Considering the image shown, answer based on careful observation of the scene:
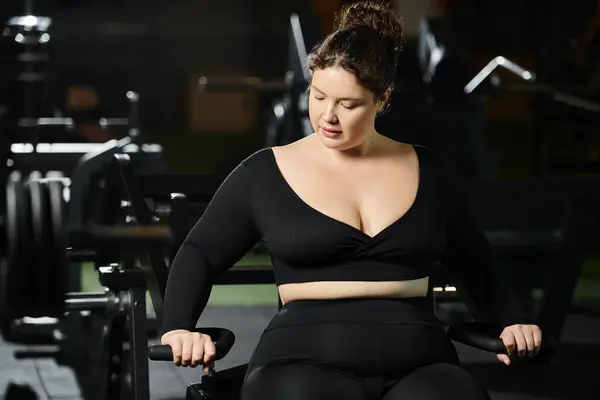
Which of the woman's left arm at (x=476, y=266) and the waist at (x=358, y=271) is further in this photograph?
the woman's left arm at (x=476, y=266)

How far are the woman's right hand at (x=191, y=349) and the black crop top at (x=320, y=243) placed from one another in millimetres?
43

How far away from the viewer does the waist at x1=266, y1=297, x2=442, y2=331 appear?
5.49 ft

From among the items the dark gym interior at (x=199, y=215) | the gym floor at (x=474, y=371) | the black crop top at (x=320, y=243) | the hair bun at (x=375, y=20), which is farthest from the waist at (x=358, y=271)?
the gym floor at (x=474, y=371)

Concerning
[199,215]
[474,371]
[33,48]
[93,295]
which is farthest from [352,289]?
[33,48]

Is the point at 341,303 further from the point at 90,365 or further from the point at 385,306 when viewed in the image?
the point at 90,365

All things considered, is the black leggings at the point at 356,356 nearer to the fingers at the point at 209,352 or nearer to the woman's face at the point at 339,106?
the fingers at the point at 209,352

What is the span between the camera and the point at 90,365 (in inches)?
144

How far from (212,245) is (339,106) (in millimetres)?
296

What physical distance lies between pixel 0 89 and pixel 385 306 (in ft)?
19.5

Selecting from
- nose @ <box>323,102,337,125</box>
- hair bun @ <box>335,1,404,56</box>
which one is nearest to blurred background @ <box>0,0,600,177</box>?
hair bun @ <box>335,1,404,56</box>

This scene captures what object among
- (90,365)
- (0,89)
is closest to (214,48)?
(0,89)

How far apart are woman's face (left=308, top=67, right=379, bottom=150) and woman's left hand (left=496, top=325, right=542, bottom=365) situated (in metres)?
0.39

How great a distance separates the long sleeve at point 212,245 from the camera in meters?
1.74

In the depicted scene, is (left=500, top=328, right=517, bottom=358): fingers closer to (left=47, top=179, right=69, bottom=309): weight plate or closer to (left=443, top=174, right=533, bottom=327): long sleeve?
(left=443, top=174, right=533, bottom=327): long sleeve
